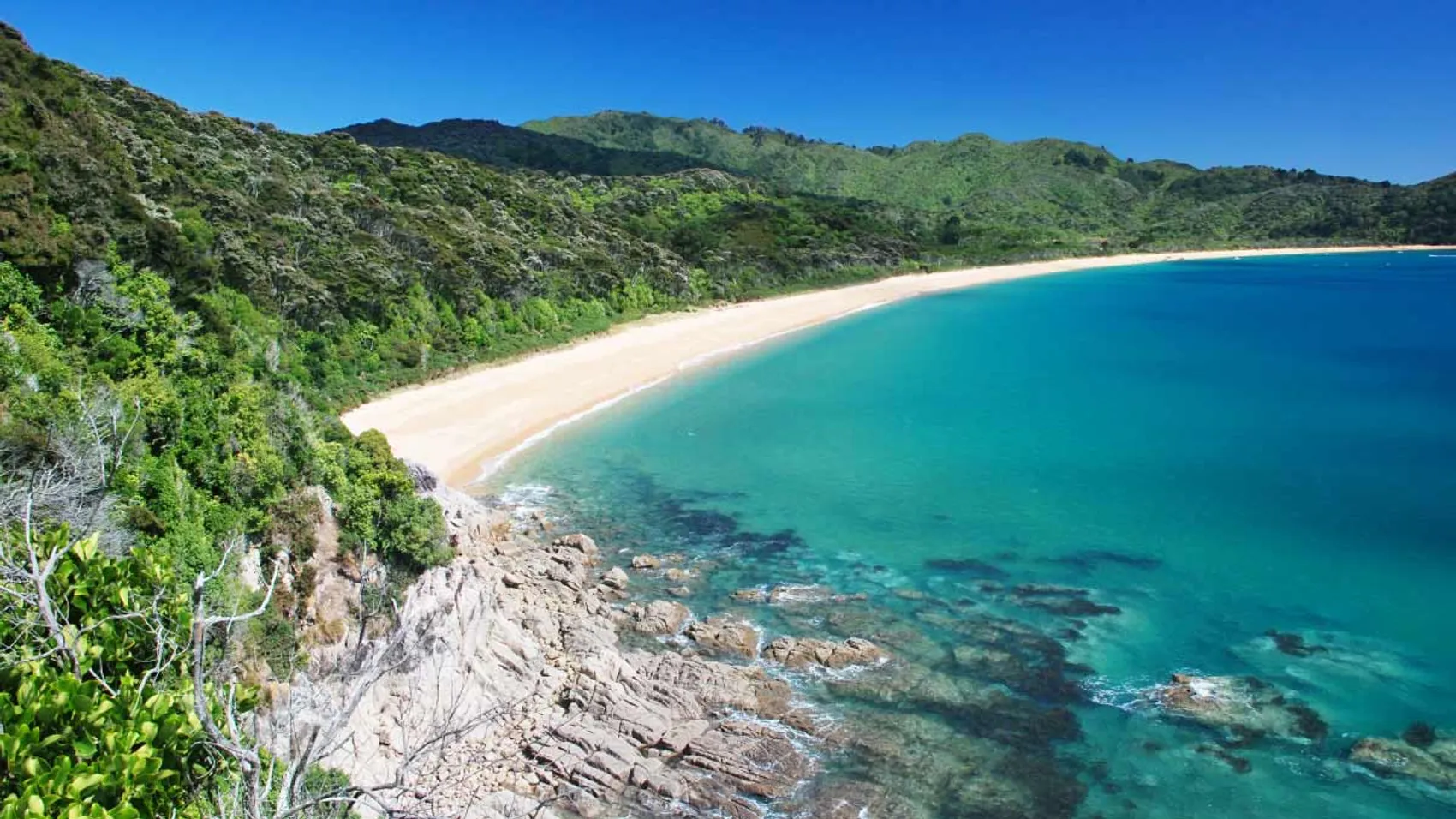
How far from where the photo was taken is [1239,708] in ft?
Answer: 55.2

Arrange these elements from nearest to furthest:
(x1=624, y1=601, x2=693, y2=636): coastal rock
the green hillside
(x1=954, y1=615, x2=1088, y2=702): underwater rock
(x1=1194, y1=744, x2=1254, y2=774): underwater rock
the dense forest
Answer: the dense forest → (x1=1194, y1=744, x2=1254, y2=774): underwater rock → (x1=954, y1=615, x2=1088, y2=702): underwater rock → (x1=624, y1=601, x2=693, y2=636): coastal rock → the green hillside

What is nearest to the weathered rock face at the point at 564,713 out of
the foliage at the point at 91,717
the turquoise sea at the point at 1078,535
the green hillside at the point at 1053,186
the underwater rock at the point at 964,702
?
the turquoise sea at the point at 1078,535

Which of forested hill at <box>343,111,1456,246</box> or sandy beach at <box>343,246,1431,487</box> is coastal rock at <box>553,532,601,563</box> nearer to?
sandy beach at <box>343,246,1431,487</box>

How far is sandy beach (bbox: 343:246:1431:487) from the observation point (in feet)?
109

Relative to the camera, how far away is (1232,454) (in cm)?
3359

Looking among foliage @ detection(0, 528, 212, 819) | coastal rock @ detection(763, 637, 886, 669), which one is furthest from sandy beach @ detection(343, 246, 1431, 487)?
foliage @ detection(0, 528, 212, 819)

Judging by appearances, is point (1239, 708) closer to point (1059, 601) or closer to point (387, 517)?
point (1059, 601)

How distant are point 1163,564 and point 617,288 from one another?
1721 inches

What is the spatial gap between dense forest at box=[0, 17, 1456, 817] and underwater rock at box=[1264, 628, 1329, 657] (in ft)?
59.8

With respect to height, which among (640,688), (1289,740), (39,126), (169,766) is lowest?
(1289,740)

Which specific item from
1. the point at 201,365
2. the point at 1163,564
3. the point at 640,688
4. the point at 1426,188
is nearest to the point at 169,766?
the point at 640,688

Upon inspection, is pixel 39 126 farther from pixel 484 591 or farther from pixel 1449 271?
pixel 1449 271

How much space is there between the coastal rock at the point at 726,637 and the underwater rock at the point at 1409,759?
1087 cm

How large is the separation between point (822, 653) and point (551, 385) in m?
27.0
